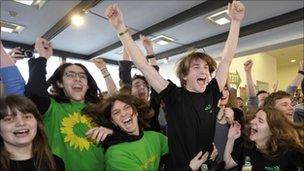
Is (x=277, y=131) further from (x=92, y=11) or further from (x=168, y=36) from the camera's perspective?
(x=168, y=36)

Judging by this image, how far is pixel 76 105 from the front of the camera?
6.42ft

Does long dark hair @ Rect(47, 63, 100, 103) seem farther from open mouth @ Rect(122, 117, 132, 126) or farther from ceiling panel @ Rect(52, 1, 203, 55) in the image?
ceiling panel @ Rect(52, 1, 203, 55)

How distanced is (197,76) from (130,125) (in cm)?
54

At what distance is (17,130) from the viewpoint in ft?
4.87

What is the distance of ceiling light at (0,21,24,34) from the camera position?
4.16m

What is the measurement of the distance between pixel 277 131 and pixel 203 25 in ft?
9.49

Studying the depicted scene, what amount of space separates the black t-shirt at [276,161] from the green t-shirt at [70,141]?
3.26 feet

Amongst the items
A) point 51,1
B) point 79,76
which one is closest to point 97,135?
point 79,76

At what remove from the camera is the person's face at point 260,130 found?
2.00 m

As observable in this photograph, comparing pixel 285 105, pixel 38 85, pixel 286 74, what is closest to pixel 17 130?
pixel 38 85

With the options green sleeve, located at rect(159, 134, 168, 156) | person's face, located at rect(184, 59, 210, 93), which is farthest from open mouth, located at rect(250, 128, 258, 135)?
green sleeve, located at rect(159, 134, 168, 156)

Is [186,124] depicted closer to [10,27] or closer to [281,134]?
[281,134]

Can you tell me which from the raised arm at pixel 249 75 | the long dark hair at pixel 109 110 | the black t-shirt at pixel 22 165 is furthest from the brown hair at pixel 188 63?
the raised arm at pixel 249 75

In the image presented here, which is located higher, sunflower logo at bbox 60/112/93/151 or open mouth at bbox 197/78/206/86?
open mouth at bbox 197/78/206/86
